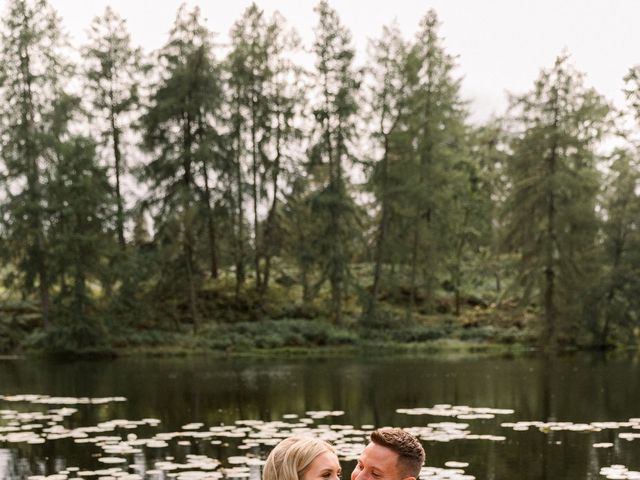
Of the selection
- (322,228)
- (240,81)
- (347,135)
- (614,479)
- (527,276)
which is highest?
(240,81)

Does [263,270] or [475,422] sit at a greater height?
[263,270]

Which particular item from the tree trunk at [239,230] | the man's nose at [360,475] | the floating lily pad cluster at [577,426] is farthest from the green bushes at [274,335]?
the man's nose at [360,475]

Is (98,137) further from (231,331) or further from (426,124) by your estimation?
(426,124)

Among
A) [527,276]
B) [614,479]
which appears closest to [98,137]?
[527,276]

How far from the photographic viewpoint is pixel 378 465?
292 centimetres

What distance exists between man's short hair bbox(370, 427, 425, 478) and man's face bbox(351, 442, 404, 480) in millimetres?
16

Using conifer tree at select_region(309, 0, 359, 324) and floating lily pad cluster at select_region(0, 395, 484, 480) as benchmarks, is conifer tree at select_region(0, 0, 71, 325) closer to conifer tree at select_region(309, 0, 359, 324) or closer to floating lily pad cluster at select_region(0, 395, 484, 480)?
conifer tree at select_region(309, 0, 359, 324)

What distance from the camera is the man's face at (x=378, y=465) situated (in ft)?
9.50

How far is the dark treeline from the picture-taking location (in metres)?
32.1

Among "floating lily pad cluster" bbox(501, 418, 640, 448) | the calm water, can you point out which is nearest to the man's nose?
the calm water

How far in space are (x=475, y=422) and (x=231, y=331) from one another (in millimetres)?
18778

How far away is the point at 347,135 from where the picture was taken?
3578 centimetres

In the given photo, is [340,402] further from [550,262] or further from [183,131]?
[183,131]

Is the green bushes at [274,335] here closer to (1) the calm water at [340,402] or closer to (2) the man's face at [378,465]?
(1) the calm water at [340,402]
